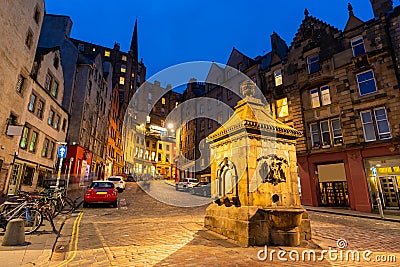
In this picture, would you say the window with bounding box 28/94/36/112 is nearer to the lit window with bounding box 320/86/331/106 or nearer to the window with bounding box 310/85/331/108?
the window with bounding box 310/85/331/108

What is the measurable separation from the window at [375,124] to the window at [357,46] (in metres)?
5.27

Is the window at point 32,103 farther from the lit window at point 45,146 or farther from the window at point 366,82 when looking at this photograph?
the window at point 366,82

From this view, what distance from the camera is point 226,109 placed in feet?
108

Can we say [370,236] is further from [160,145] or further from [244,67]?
[160,145]

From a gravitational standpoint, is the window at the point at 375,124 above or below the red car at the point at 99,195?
above

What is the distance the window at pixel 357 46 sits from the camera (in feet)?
63.1

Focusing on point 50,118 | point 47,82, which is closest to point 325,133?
point 50,118

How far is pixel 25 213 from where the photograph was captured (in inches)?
298

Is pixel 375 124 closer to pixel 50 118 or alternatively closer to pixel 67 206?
pixel 67 206

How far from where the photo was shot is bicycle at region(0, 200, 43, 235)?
7.25 meters

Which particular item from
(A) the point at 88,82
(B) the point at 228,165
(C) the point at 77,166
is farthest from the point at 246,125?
(A) the point at 88,82

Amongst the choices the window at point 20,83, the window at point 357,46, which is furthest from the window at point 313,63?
the window at point 20,83

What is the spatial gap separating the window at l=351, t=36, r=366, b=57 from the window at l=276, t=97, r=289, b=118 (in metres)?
7.03

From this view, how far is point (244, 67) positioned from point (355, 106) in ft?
49.7
